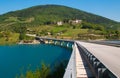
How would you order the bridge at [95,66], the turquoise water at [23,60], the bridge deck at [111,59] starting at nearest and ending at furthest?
the bridge at [95,66], the bridge deck at [111,59], the turquoise water at [23,60]

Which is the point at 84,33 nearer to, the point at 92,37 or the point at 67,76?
the point at 92,37

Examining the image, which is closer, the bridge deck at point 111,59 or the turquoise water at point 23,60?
the bridge deck at point 111,59

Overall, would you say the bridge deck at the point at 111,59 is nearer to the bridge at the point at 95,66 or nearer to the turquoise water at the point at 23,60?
the bridge at the point at 95,66

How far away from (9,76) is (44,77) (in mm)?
18203

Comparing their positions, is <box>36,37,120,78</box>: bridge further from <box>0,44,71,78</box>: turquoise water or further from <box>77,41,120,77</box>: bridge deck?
<box>0,44,71,78</box>: turquoise water

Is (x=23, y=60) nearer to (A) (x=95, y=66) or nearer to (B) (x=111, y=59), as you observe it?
(B) (x=111, y=59)

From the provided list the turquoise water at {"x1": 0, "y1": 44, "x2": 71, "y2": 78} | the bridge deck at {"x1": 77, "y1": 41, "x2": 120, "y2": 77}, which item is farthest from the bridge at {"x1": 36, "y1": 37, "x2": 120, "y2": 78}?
the turquoise water at {"x1": 0, "y1": 44, "x2": 71, "y2": 78}

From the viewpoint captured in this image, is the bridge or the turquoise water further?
the turquoise water

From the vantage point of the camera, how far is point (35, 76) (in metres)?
32.3

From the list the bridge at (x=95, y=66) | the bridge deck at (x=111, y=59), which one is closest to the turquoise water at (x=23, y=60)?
the bridge deck at (x=111, y=59)

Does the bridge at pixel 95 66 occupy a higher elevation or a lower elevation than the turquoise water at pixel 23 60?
higher

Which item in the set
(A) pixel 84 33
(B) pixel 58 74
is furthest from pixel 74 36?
(B) pixel 58 74

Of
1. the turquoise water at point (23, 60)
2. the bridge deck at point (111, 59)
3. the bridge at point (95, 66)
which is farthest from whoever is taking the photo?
the turquoise water at point (23, 60)

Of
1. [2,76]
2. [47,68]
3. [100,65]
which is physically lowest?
[2,76]
